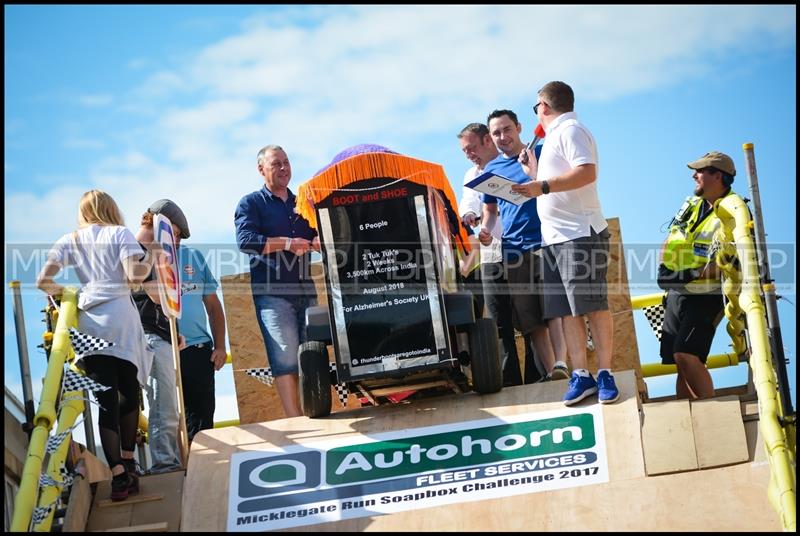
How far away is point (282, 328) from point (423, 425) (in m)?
1.43

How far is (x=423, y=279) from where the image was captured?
8188mm

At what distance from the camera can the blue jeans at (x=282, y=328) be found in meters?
8.90

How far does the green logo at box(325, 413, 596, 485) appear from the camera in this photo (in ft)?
25.1

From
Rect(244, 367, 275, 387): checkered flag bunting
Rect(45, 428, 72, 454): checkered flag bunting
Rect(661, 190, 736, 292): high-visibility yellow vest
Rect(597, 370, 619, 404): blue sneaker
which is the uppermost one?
Rect(661, 190, 736, 292): high-visibility yellow vest

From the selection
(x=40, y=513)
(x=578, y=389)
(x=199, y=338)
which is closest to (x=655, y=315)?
(x=578, y=389)

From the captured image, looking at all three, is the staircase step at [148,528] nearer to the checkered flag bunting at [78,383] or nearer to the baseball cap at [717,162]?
the checkered flag bunting at [78,383]

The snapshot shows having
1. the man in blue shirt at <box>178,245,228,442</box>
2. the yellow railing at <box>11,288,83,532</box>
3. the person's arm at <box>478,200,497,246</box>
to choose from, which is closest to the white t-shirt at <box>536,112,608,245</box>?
the person's arm at <box>478,200,497,246</box>

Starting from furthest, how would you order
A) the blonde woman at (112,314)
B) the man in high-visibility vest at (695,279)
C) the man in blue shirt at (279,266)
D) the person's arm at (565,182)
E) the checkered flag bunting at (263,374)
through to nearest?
1. the checkered flag bunting at (263,374)
2. the man in blue shirt at (279,266)
3. the man in high-visibility vest at (695,279)
4. the person's arm at (565,182)
5. the blonde woman at (112,314)

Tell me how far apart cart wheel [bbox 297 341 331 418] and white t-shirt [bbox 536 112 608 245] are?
1.63 m

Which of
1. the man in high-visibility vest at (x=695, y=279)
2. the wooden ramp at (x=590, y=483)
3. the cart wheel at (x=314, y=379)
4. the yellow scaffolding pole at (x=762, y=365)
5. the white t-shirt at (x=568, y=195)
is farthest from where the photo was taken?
the man in high-visibility vest at (x=695, y=279)

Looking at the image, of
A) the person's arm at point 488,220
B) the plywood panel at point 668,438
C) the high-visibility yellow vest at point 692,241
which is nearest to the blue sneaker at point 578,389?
A: the plywood panel at point 668,438

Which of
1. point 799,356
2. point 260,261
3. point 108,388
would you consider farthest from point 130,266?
point 799,356

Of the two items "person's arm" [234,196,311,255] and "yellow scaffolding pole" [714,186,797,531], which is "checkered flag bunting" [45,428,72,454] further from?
"yellow scaffolding pole" [714,186,797,531]

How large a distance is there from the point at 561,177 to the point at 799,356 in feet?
5.85
